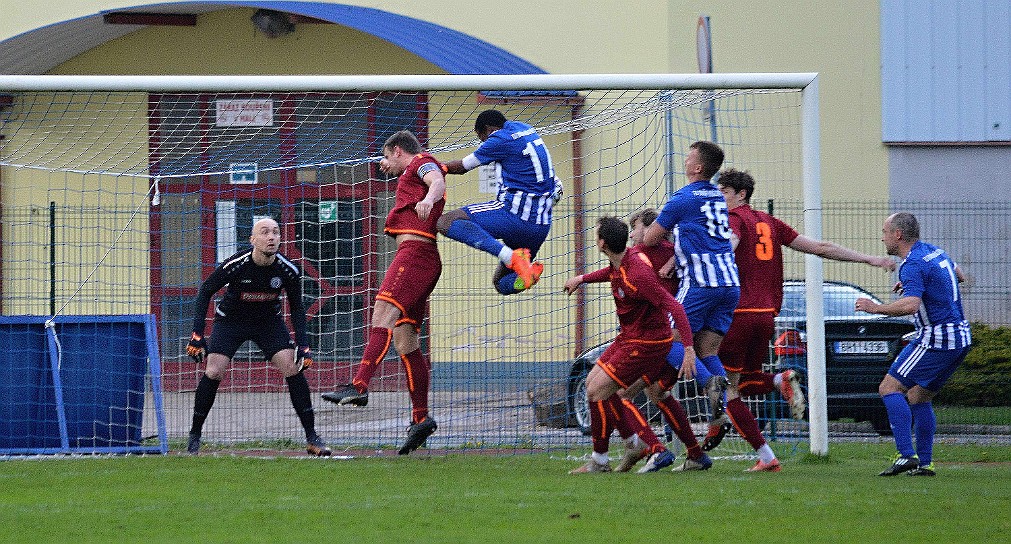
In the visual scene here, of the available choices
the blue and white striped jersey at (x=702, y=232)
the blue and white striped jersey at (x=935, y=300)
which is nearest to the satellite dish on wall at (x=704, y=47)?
the blue and white striped jersey at (x=702, y=232)

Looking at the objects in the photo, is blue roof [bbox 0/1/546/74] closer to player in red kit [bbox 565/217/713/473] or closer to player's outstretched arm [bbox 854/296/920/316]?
player in red kit [bbox 565/217/713/473]

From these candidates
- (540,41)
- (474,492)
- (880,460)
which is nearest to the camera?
(474,492)

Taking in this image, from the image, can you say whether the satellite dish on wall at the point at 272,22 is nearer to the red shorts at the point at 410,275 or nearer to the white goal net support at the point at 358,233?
the white goal net support at the point at 358,233

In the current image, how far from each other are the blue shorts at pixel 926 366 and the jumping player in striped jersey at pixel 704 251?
123cm

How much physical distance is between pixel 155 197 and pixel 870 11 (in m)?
11.3

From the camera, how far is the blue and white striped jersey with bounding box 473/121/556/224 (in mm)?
8875

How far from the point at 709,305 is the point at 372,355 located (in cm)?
238

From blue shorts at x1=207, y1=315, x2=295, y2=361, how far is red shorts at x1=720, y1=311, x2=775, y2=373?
3.56 meters

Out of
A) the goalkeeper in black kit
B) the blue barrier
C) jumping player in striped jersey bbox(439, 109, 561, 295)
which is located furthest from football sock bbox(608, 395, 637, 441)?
the blue barrier

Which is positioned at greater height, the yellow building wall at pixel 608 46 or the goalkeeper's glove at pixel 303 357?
the yellow building wall at pixel 608 46

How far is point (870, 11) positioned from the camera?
59.5 ft

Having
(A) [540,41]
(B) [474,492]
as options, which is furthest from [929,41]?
(B) [474,492]

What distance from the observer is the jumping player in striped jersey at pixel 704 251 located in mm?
8625

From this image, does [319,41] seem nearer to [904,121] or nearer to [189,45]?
[189,45]
